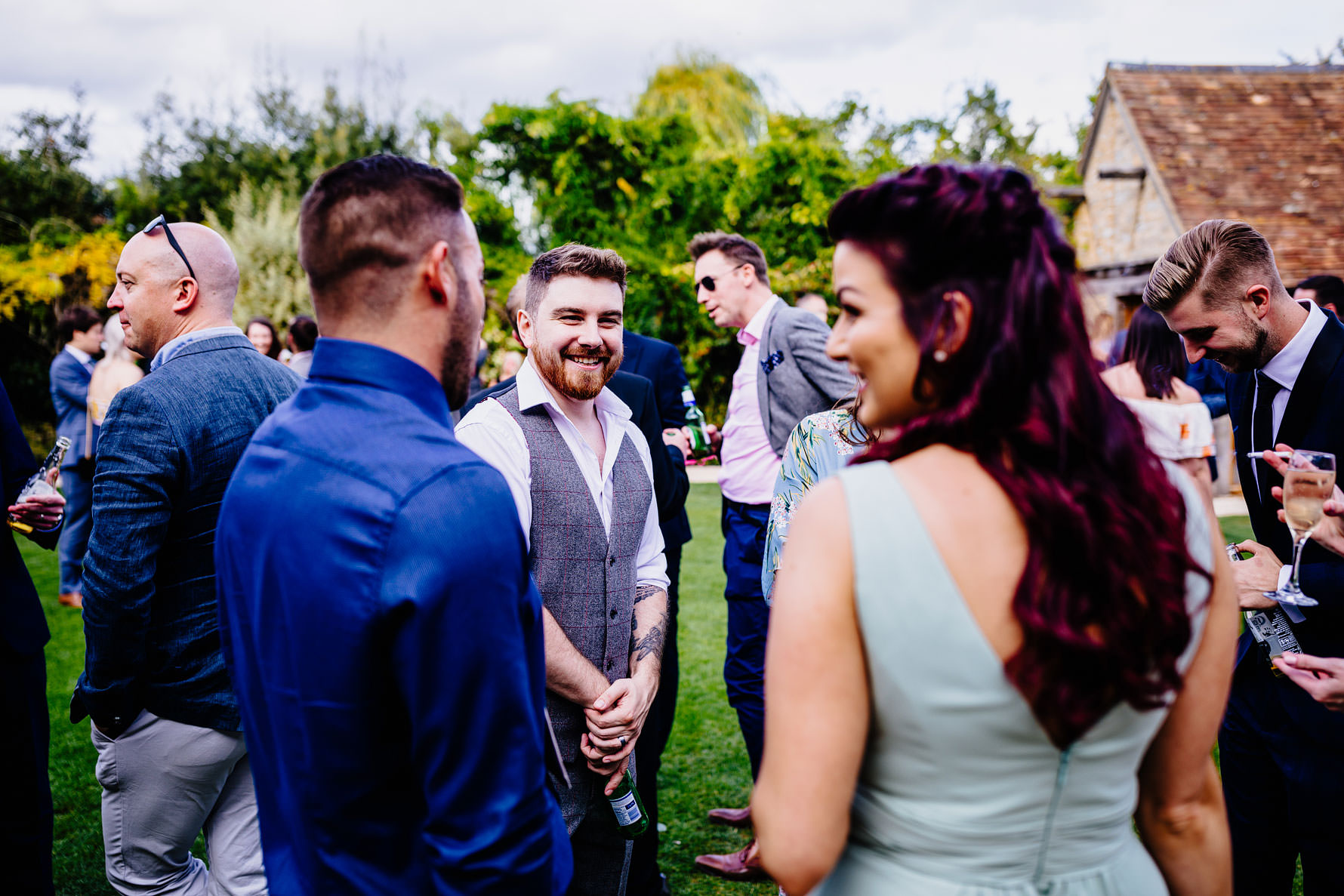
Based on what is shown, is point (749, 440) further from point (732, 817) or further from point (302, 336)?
point (302, 336)

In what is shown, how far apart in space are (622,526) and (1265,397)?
2085 mm

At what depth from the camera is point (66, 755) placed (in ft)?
16.1

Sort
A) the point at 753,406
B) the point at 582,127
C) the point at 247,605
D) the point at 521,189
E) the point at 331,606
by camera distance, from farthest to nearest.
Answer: the point at 521,189 → the point at 582,127 → the point at 753,406 → the point at 247,605 → the point at 331,606

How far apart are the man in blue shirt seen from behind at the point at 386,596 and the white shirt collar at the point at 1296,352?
245cm

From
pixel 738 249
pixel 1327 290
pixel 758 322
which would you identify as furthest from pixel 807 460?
pixel 1327 290

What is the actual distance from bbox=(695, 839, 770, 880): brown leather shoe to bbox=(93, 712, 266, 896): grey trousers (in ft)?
6.27

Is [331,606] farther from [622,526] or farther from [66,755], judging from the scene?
[66,755]

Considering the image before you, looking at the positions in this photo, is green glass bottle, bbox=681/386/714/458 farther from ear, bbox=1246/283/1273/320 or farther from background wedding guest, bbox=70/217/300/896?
ear, bbox=1246/283/1273/320

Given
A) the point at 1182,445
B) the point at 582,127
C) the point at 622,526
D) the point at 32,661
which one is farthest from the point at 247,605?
the point at 582,127

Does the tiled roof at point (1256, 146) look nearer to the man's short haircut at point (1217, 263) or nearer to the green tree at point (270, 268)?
the man's short haircut at point (1217, 263)

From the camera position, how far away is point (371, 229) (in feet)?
4.42

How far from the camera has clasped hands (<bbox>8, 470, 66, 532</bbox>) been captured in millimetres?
2785

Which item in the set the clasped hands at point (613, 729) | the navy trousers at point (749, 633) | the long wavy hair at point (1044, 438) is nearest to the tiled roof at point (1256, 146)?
the navy trousers at point (749, 633)

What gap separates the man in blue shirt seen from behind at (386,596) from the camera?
1209 millimetres
